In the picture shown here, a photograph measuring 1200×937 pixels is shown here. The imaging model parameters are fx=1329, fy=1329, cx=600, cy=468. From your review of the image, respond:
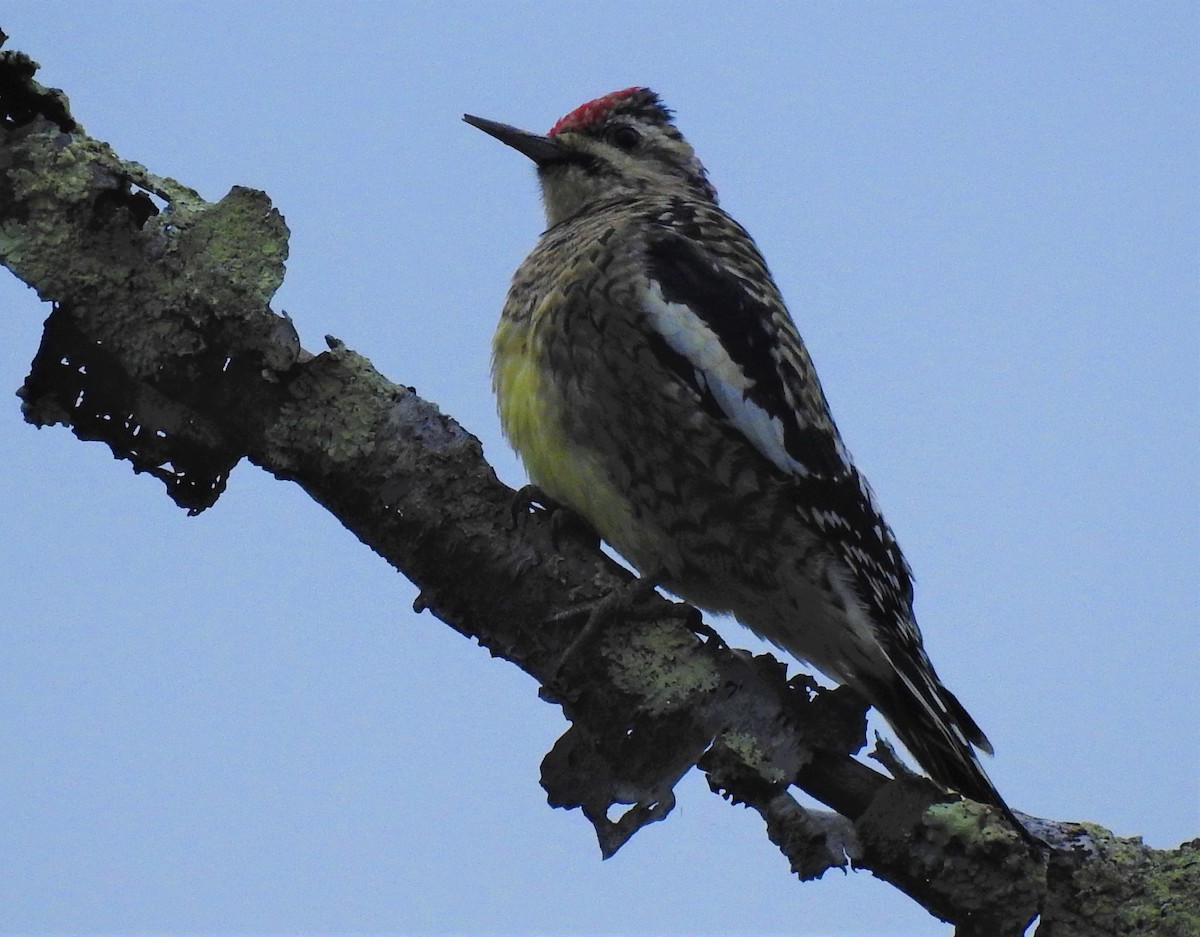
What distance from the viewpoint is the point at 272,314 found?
2.57m

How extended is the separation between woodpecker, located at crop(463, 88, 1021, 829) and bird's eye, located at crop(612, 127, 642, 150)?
3.68 feet

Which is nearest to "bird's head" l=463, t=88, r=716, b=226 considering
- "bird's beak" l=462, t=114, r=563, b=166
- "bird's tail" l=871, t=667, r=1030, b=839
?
"bird's beak" l=462, t=114, r=563, b=166

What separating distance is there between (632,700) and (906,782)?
1.80 feet

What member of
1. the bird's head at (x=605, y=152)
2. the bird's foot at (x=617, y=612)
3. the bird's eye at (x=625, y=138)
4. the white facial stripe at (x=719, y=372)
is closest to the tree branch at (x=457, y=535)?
the bird's foot at (x=617, y=612)

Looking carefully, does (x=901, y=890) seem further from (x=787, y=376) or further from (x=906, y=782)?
(x=787, y=376)

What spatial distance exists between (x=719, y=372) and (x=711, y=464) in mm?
286

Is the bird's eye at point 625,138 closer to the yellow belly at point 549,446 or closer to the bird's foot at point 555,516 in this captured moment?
the yellow belly at point 549,446

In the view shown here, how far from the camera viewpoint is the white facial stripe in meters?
3.34

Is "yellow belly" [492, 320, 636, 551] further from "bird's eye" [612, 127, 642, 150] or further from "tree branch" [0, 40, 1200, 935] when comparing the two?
"bird's eye" [612, 127, 642, 150]

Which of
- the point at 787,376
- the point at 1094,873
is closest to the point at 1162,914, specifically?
the point at 1094,873

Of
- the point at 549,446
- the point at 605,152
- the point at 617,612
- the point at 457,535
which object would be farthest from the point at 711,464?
the point at 605,152

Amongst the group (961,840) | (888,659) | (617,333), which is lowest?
(961,840)

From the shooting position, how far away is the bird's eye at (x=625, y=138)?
4.77m

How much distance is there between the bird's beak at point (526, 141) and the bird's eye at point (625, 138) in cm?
24
